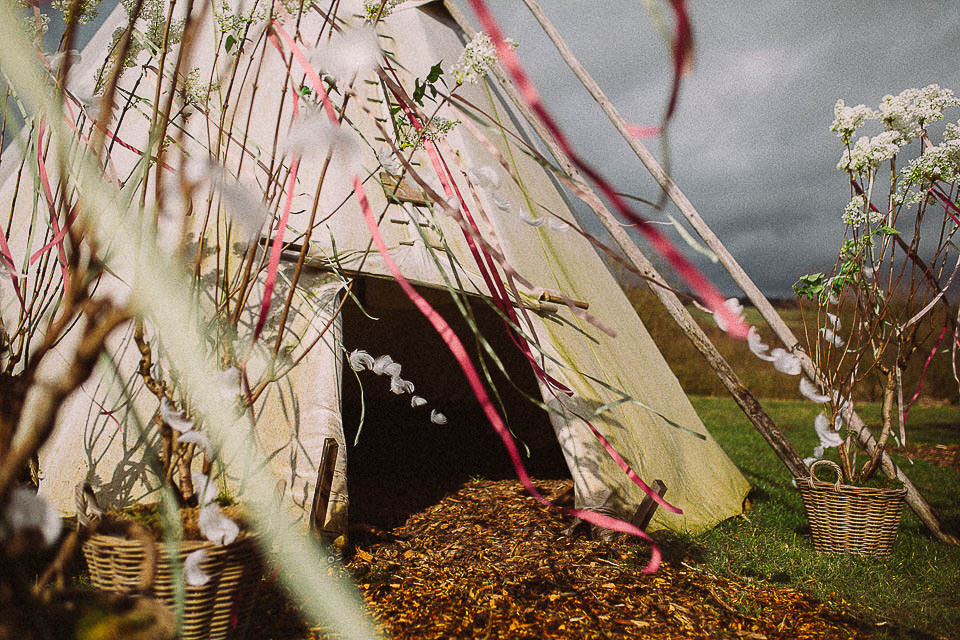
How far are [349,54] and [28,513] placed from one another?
0.41m

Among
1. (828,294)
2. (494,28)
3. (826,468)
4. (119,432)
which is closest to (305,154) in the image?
(494,28)

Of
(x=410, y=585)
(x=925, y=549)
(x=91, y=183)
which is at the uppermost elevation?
A: (x=91, y=183)

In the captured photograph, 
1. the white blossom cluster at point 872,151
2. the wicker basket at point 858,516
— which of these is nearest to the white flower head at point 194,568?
the wicker basket at point 858,516

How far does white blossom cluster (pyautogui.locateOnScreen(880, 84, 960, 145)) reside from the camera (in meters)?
2.55

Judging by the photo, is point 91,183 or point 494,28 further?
point 494,28

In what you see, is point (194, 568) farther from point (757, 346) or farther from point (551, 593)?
point (551, 593)

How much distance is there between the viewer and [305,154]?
0.53 m

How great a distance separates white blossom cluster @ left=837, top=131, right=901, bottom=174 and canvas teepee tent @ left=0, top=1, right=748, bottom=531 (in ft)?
4.42

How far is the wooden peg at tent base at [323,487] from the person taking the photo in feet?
6.47

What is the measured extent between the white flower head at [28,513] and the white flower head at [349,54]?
0.38m

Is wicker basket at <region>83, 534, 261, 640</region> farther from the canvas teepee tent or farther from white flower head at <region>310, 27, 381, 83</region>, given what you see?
white flower head at <region>310, 27, 381, 83</region>

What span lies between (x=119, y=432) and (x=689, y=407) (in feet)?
9.96

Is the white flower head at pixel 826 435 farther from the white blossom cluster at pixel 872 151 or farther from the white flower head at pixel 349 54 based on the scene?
the white flower head at pixel 349 54

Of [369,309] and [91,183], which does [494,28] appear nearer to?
[91,183]
